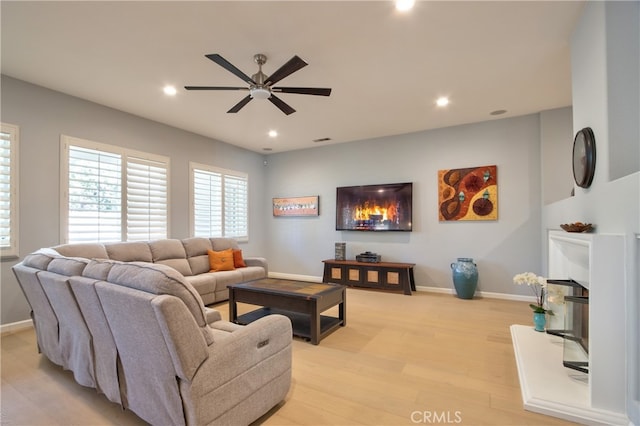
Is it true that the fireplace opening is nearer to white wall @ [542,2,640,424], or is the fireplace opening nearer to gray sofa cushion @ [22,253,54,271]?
white wall @ [542,2,640,424]

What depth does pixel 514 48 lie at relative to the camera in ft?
9.83

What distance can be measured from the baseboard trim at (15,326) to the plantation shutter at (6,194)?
886 millimetres

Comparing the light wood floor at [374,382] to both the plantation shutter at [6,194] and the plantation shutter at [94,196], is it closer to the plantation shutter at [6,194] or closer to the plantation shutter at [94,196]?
the plantation shutter at [6,194]

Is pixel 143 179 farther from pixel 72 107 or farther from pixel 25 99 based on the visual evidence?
pixel 25 99

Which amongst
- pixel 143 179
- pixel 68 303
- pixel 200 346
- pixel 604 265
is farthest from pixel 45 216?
pixel 604 265

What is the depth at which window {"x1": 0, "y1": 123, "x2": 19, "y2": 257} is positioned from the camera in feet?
11.5

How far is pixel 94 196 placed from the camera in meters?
4.30

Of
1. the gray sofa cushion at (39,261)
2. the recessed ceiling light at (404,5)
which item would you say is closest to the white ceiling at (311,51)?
the recessed ceiling light at (404,5)

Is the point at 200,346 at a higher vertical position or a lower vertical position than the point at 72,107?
lower

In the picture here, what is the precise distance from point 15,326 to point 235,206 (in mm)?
3812

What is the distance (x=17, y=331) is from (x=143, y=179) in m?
2.44

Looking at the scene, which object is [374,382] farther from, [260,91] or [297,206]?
[297,206]

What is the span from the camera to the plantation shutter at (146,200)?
15.5ft

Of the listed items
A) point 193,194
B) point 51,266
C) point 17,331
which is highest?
point 193,194
